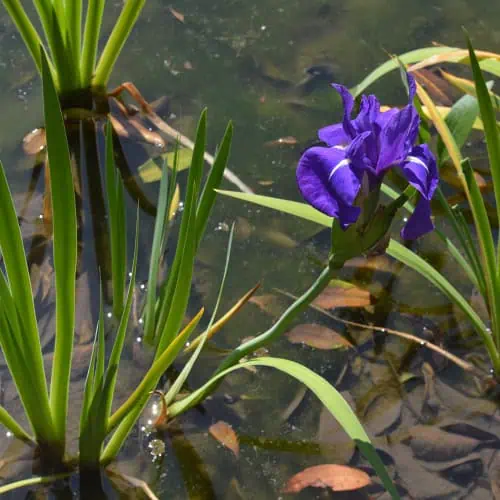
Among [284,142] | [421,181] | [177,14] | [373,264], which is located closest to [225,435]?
[373,264]

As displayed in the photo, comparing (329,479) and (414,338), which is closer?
(329,479)

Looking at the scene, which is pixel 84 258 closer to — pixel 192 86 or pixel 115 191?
pixel 115 191

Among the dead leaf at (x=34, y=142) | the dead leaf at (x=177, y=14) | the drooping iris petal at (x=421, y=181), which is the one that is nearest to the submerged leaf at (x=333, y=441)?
the drooping iris petal at (x=421, y=181)

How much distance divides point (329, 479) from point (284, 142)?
85cm

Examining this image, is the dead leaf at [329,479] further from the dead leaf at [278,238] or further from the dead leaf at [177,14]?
the dead leaf at [177,14]

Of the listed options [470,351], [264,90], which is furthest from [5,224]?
[264,90]

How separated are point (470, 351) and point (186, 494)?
0.61 metres

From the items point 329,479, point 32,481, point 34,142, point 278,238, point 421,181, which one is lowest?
point 329,479

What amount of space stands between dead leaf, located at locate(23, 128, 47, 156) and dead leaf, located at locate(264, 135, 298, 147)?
520 mm

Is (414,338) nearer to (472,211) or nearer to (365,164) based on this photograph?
(472,211)

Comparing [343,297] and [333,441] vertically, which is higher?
[343,297]

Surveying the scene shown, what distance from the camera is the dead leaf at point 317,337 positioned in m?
1.48

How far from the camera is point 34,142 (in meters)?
1.77

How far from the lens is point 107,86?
192 cm
